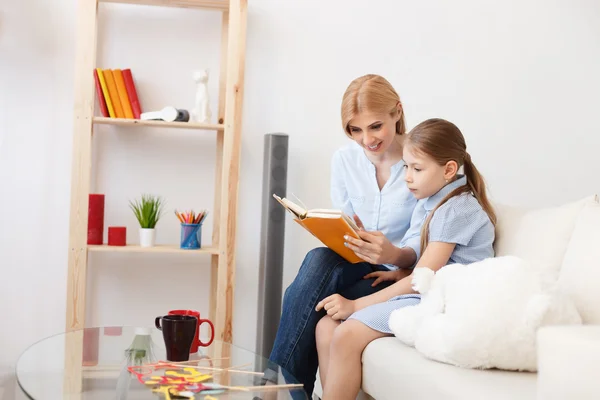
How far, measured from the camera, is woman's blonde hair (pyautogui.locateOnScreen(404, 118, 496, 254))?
2004mm

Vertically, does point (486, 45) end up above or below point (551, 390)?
above

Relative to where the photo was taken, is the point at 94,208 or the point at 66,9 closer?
the point at 94,208

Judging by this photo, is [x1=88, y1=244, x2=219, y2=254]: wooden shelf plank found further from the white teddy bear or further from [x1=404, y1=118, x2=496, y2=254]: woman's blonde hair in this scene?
the white teddy bear

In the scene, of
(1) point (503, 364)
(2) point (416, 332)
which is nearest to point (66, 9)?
(2) point (416, 332)

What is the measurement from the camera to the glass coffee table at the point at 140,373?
1424 millimetres

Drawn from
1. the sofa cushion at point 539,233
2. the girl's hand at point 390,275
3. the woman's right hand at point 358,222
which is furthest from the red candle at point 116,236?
the sofa cushion at point 539,233

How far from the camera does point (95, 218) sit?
272cm

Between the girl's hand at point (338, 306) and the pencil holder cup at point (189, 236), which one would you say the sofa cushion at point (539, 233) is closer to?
the girl's hand at point (338, 306)

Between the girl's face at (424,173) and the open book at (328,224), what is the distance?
0.71 feet

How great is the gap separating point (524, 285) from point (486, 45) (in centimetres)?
191

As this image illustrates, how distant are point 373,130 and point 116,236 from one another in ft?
3.62

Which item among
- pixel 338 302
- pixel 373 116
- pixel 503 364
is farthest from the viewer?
pixel 373 116

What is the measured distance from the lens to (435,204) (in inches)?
82.0

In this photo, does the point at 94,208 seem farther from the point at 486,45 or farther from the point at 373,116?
the point at 486,45
